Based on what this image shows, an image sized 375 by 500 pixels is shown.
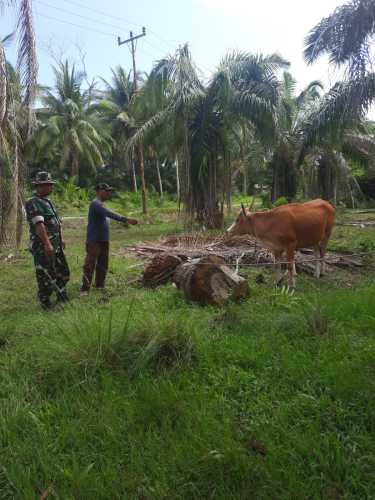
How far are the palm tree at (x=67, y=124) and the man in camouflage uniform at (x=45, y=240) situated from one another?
26.8 meters

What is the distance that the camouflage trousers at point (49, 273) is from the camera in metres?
5.46

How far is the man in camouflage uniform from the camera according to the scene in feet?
17.3

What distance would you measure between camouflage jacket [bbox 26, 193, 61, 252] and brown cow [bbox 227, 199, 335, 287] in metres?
2.90

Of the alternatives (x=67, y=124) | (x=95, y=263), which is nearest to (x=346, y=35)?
(x=95, y=263)

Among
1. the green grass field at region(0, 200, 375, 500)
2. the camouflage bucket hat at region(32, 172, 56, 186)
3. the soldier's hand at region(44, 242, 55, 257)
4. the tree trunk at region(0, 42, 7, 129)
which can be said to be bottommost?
the green grass field at region(0, 200, 375, 500)

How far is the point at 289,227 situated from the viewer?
6.42m

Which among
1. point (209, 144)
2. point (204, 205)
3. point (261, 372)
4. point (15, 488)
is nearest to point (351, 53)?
point (209, 144)

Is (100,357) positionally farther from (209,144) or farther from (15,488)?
(209,144)

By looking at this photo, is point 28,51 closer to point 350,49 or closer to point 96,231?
point 96,231

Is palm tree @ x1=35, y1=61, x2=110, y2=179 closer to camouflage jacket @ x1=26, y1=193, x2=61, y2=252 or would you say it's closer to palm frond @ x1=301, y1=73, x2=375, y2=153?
palm frond @ x1=301, y1=73, x2=375, y2=153

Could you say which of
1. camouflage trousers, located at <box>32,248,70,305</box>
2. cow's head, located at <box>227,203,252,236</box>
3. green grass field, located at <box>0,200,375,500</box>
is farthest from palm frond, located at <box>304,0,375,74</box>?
camouflage trousers, located at <box>32,248,70,305</box>

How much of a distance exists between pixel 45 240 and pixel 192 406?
10.2 ft

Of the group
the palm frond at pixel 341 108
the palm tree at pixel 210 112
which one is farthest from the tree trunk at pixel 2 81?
the palm frond at pixel 341 108

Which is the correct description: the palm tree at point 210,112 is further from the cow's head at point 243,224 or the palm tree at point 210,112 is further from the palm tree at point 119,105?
the palm tree at point 119,105
